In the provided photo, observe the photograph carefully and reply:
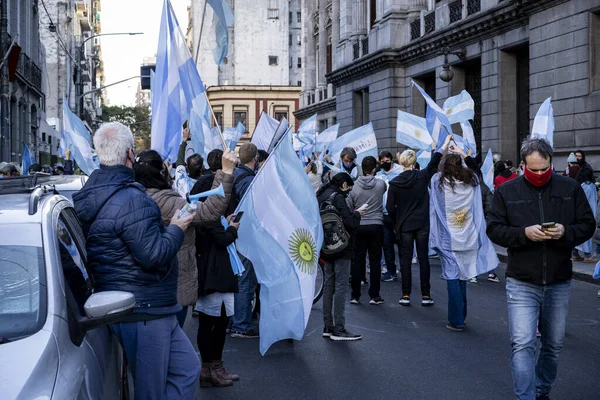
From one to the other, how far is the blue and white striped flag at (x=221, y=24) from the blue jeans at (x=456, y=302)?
358cm

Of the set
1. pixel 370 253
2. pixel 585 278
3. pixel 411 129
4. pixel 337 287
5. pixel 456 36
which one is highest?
pixel 456 36

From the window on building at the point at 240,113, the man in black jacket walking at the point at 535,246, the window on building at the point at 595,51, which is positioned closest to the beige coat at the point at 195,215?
the man in black jacket walking at the point at 535,246

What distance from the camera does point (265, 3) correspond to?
285 feet

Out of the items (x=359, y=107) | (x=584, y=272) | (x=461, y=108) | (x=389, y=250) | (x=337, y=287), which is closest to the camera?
(x=337, y=287)

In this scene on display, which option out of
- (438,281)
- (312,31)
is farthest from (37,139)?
(438,281)

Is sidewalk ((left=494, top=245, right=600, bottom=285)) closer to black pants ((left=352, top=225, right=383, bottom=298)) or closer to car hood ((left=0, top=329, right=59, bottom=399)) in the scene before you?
black pants ((left=352, top=225, right=383, bottom=298))

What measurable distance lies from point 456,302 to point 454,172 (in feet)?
4.53

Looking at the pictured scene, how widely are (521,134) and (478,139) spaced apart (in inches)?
100

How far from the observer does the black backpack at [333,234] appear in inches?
336

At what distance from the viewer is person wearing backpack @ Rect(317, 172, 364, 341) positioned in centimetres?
856

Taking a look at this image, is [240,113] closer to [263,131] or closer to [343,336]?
[263,131]

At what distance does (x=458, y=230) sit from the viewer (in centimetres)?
938

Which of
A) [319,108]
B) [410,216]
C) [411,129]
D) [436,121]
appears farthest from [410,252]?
[319,108]

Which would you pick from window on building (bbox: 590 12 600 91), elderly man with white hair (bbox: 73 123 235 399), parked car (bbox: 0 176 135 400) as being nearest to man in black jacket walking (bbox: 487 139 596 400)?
elderly man with white hair (bbox: 73 123 235 399)
